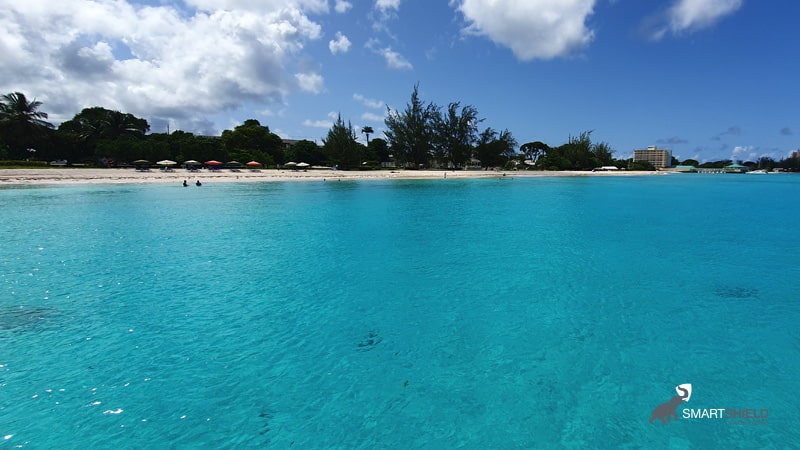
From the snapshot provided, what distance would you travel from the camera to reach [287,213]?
888 inches

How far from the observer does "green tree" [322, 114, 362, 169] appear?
8050 centimetres

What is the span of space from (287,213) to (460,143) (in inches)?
2997

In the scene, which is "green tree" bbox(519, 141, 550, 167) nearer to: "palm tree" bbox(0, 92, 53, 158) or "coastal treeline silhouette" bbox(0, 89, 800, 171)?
"coastal treeline silhouette" bbox(0, 89, 800, 171)

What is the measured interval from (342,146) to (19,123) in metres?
52.3

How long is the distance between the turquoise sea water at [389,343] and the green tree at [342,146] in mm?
68823

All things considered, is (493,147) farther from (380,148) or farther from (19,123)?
(19,123)

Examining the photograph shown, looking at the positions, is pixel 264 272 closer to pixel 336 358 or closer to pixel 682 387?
pixel 336 358

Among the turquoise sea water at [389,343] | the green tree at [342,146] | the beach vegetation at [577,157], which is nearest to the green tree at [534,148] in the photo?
the beach vegetation at [577,157]

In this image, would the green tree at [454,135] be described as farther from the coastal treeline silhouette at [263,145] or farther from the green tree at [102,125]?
the green tree at [102,125]

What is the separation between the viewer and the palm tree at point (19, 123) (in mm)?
57156

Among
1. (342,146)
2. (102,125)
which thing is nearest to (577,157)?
(342,146)

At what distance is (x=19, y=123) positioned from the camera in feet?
189

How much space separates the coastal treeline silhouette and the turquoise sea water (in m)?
61.2

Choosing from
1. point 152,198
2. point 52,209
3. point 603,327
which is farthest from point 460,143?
point 603,327
